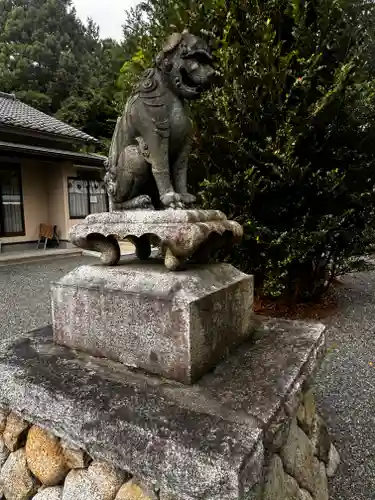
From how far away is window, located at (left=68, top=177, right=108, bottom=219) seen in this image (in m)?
11.3

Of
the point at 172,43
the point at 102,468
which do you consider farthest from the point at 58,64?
the point at 102,468

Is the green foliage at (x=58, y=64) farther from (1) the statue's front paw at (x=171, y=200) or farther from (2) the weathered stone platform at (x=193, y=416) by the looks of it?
(2) the weathered stone platform at (x=193, y=416)

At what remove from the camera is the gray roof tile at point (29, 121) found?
9.48 m

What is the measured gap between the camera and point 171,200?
158cm

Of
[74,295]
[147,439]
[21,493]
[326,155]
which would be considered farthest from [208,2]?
[21,493]

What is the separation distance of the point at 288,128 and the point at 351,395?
2507mm

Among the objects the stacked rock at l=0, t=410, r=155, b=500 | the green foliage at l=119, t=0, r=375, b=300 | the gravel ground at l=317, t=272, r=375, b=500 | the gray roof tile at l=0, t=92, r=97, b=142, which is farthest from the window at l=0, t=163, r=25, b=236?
the stacked rock at l=0, t=410, r=155, b=500

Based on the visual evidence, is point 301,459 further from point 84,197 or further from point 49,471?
point 84,197

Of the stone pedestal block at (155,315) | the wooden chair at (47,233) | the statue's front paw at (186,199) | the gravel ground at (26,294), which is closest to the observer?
the stone pedestal block at (155,315)

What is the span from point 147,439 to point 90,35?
3369cm

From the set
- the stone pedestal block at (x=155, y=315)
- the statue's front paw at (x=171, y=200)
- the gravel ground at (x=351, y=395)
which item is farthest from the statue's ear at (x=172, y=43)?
the gravel ground at (x=351, y=395)

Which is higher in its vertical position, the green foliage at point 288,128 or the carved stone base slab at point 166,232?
the green foliage at point 288,128

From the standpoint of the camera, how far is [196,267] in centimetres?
158

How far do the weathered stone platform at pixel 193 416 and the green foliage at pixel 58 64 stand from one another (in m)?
10.8
